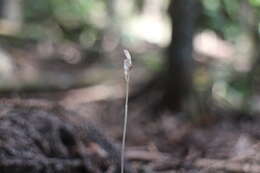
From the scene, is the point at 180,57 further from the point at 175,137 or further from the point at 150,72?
the point at 150,72

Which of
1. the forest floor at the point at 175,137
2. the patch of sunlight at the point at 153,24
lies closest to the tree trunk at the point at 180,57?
the forest floor at the point at 175,137

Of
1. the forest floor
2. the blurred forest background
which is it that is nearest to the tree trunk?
the blurred forest background

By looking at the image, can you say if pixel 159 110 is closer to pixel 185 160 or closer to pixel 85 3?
pixel 185 160

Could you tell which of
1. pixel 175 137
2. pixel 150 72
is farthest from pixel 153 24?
pixel 175 137

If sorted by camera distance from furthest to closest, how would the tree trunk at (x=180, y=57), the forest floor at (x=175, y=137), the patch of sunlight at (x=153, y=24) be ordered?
the patch of sunlight at (x=153, y=24) → the tree trunk at (x=180, y=57) → the forest floor at (x=175, y=137)

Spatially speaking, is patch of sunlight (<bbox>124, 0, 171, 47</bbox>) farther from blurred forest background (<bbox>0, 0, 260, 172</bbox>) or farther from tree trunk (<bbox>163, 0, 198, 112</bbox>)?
tree trunk (<bbox>163, 0, 198, 112</bbox>)

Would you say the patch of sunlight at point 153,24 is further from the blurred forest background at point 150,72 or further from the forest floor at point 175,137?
the forest floor at point 175,137

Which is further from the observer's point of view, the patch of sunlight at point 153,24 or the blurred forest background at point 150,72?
the patch of sunlight at point 153,24

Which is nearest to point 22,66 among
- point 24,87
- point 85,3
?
point 24,87
